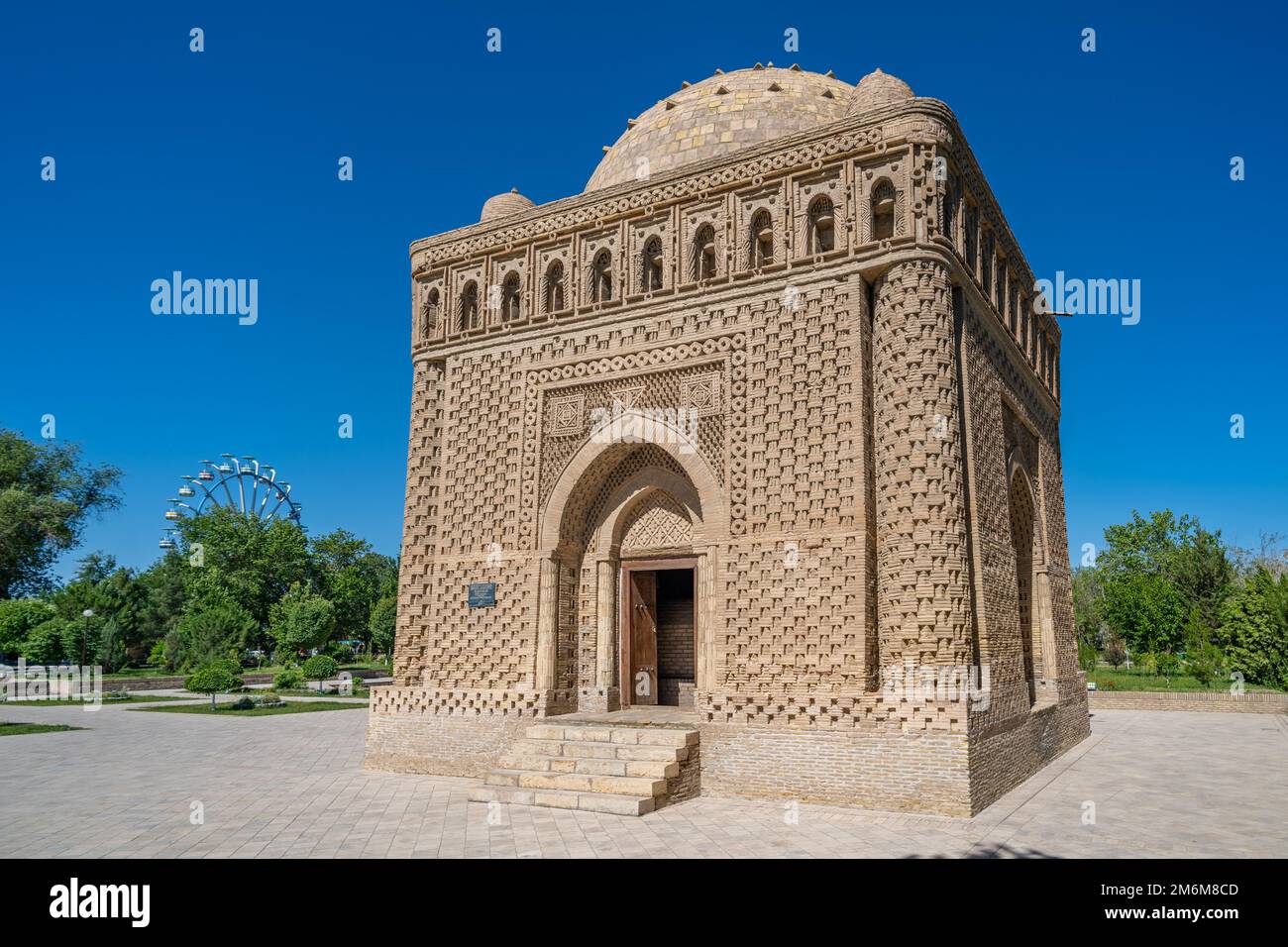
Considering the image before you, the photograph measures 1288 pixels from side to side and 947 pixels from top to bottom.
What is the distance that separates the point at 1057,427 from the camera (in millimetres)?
17484

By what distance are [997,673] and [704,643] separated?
3290 mm

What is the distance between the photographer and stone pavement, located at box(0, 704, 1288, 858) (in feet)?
24.2

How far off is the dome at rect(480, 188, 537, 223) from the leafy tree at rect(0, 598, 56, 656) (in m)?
27.4

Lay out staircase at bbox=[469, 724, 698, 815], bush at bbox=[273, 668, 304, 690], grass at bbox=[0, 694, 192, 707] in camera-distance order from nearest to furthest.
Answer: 1. staircase at bbox=[469, 724, 698, 815]
2. grass at bbox=[0, 694, 192, 707]
3. bush at bbox=[273, 668, 304, 690]

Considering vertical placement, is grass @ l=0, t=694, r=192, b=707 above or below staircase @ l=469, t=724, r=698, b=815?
below

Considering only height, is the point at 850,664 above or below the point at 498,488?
below

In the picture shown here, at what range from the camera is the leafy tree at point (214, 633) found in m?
34.1

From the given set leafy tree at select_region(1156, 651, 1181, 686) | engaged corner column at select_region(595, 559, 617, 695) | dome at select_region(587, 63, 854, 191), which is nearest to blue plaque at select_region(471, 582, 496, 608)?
engaged corner column at select_region(595, 559, 617, 695)

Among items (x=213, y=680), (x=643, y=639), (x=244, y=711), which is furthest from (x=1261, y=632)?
(x=213, y=680)

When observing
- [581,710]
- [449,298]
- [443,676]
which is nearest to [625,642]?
[581,710]

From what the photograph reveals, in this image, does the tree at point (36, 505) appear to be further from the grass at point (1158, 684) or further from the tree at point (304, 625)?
the grass at point (1158, 684)

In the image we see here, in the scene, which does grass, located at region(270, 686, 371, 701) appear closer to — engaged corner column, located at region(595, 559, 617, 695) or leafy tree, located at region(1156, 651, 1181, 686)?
engaged corner column, located at region(595, 559, 617, 695)

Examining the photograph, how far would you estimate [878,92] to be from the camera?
36.1 feet
